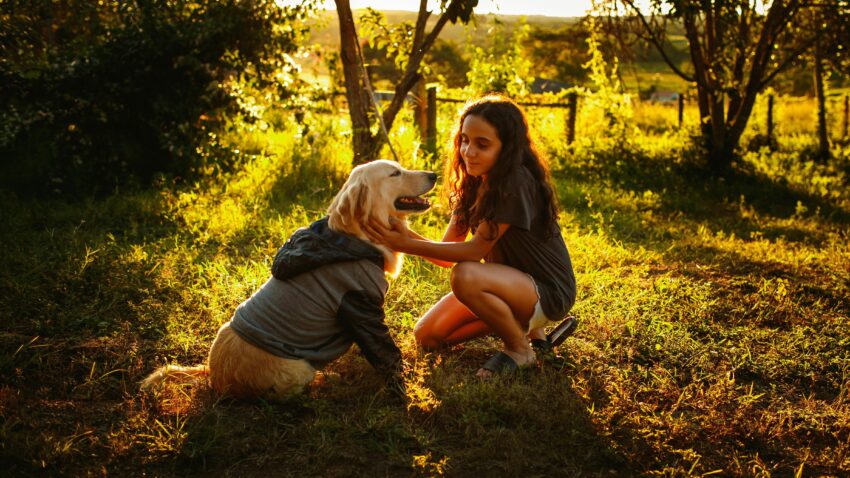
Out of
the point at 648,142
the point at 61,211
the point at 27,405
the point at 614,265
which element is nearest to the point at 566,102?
the point at 648,142

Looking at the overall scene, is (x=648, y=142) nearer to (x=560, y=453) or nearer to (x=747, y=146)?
(x=747, y=146)

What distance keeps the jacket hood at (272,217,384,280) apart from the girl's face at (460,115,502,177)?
723 mm

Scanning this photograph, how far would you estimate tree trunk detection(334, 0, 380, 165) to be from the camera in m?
6.57

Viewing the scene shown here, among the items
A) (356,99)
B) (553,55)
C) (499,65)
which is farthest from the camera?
(553,55)

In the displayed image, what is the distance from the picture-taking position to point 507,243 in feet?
12.0

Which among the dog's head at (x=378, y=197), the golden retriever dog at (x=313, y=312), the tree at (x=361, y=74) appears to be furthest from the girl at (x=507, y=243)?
Result: the tree at (x=361, y=74)

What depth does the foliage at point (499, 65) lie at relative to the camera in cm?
919

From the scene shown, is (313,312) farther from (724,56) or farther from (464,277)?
(724,56)

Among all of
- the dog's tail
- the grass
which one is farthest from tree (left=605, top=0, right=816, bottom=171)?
the dog's tail

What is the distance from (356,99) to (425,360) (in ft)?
12.7

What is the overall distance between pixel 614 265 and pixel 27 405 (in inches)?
162

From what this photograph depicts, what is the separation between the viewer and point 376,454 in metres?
2.81

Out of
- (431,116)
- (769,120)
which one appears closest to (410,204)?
(431,116)

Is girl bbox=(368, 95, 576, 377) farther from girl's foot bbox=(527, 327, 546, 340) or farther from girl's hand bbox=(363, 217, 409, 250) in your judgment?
girl's foot bbox=(527, 327, 546, 340)
